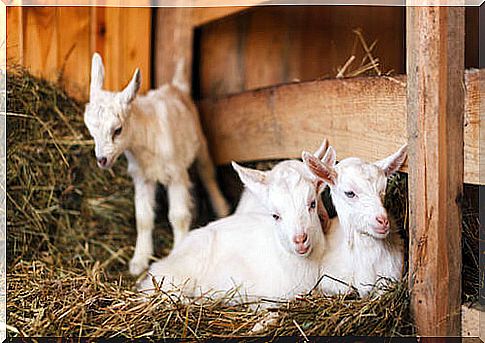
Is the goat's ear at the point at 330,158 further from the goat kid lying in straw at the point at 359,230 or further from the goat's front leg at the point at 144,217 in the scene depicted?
the goat's front leg at the point at 144,217

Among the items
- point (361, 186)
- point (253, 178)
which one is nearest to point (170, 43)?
point (253, 178)

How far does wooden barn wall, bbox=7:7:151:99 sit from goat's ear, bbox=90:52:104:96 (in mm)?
425

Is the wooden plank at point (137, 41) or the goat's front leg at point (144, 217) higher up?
the wooden plank at point (137, 41)

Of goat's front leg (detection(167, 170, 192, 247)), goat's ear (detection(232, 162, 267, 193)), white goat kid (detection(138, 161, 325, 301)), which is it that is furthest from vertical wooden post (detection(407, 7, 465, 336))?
goat's front leg (detection(167, 170, 192, 247))

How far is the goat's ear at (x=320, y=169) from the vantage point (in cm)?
286

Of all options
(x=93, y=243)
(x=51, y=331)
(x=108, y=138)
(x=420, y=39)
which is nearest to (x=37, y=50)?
(x=108, y=138)

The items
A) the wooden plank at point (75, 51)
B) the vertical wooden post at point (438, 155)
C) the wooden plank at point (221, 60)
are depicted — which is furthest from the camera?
the wooden plank at point (221, 60)

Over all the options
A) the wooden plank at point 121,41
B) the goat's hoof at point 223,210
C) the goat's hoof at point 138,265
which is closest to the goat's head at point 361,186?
the goat's hoof at point 138,265

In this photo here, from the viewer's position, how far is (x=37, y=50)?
4148 mm

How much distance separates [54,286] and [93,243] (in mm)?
1317

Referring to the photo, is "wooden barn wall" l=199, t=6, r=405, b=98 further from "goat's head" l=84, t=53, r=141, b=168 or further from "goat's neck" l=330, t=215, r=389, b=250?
"goat's neck" l=330, t=215, r=389, b=250

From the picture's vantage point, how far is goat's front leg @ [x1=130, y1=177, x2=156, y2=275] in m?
4.28

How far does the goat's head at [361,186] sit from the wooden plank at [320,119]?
17 centimetres

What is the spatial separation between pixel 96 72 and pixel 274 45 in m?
1.96
